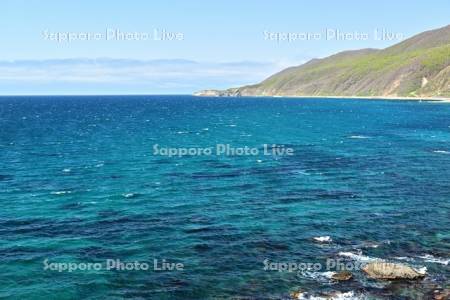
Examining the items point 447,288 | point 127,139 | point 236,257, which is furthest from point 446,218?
point 127,139

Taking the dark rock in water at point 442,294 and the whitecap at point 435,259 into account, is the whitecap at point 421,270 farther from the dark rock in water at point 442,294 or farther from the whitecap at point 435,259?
the dark rock in water at point 442,294

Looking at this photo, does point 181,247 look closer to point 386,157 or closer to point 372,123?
point 386,157

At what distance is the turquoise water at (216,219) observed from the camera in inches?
1586

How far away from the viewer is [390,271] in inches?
1612

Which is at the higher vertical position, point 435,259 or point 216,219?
point 216,219

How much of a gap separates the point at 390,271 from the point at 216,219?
21.4m

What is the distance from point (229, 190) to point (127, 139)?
6880 cm

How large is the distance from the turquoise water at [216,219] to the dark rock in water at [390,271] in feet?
2.95

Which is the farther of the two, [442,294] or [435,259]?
[435,259]

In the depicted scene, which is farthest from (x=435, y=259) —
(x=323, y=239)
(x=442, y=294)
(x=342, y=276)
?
(x=323, y=239)

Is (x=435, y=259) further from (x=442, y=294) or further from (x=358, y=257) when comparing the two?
(x=442, y=294)

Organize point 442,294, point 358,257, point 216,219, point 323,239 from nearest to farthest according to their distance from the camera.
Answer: point 442,294 < point 358,257 < point 323,239 < point 216,219

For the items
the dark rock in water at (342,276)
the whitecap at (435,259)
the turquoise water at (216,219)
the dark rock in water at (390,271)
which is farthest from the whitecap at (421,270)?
the dark rock in water at (342,276)

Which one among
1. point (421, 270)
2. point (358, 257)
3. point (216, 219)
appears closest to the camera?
point (421, 270)
